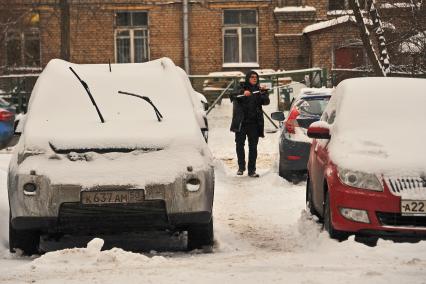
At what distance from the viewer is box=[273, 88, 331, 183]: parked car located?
12.4m

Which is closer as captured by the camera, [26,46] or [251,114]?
[251,114]

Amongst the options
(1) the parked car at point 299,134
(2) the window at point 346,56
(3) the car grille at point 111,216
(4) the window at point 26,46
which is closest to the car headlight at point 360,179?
(3) the car grille at point 111,216

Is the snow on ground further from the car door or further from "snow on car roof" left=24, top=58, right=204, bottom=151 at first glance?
"snow on car roof" left=24, top=58, right=204, bottom=151

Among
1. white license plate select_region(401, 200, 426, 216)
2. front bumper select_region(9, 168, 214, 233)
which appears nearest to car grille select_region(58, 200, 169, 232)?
front bumper select_region(9, 168, 214, 233)

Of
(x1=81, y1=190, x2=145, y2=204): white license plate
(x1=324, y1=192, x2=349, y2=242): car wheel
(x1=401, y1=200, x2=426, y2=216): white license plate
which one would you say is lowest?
(x1=324, y1=192, x2=349, y2=242): car wheel

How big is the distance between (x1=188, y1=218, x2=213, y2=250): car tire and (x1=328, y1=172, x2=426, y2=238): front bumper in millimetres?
1118

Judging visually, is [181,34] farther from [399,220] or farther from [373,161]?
[399,220]

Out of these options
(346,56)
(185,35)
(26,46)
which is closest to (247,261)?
(346,56)

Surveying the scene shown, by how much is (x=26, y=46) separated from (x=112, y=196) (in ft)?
84.6

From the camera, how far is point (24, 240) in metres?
7.29

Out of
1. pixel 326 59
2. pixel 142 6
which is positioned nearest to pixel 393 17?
pixel 326 59

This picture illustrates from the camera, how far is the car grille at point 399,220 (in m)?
6.94

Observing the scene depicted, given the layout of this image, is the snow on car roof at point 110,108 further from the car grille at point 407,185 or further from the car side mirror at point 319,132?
the car grille at point 407,185

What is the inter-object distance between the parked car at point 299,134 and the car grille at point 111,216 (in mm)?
5545
